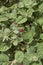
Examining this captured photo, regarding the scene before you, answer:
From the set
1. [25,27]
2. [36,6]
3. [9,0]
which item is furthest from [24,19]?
[9,0]

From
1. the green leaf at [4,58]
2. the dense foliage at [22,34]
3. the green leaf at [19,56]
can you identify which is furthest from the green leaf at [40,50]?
the green leaf at [4,58]

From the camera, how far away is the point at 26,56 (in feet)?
5.02

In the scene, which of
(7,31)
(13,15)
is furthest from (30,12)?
(7,31)

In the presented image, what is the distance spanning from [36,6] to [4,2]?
48 cm

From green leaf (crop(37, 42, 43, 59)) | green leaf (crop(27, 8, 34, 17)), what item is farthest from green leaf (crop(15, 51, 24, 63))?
green leaf (crop(27, 8, 34, 17))

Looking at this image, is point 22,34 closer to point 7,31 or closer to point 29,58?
point 7,31

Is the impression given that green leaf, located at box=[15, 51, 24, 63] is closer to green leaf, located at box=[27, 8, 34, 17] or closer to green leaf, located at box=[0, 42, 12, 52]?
green leaf, located at box=[0, 42, 12, 52]

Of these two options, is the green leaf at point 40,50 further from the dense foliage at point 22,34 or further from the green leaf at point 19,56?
the green leaf at point 19,56

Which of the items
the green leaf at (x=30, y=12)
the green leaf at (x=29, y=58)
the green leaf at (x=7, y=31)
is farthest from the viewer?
the green leaf at (x=30, y=12)

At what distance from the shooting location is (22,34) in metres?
1.64

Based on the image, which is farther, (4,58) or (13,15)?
(13,15)

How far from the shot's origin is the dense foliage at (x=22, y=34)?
1540 mm

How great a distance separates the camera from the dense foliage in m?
1.54

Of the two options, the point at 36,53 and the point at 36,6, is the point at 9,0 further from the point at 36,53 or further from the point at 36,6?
the point at 36,53
